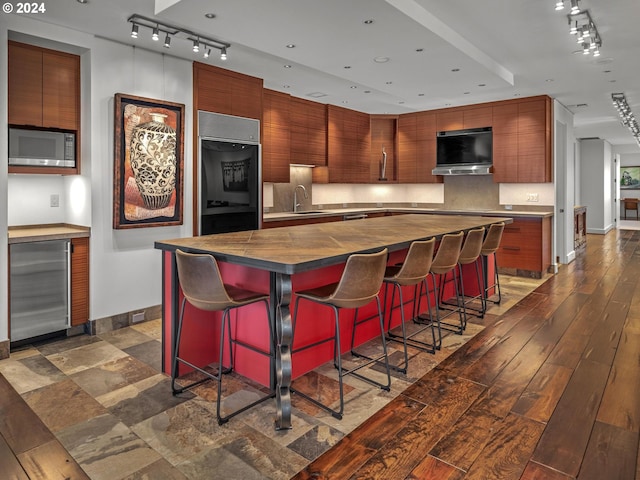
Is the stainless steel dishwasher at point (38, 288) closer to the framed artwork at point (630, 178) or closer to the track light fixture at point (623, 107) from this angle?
the track light fixture at point (623, 107)

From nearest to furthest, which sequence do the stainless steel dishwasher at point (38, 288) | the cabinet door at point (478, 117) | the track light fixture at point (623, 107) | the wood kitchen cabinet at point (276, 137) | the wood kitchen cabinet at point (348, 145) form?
the stainless steel dishwasher at point (38, 288)
the wood kitchen cabinet at point (276, 137)
the track light fixture at point (623, 107)
the cabinet door at point (478, 117)
the wood kitchen cabinet at point (348, 145)

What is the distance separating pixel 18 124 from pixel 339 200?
534 cm

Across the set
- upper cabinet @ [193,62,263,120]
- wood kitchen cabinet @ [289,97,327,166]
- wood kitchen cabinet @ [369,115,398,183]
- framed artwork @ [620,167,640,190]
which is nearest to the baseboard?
upper cabinet @ [193,62,263,120]

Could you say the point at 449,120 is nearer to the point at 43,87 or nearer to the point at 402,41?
the point at 402,41

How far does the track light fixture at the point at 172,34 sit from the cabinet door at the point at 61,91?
0.71 meters

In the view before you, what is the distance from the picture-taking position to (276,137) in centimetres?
617

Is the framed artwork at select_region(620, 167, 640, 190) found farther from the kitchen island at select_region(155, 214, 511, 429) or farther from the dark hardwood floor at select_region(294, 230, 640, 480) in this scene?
the kitchen island at select_region(155, 214, 511, 429)

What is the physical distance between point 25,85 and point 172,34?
1260 mm

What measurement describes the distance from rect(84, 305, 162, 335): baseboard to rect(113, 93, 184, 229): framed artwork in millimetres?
847

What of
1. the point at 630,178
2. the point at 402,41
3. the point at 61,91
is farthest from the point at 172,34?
the point at 630,178

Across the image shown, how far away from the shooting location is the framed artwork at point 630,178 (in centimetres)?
1795

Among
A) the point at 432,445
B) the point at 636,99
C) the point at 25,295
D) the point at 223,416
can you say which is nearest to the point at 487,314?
the point at 432,445

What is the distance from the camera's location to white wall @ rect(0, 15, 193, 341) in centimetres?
393

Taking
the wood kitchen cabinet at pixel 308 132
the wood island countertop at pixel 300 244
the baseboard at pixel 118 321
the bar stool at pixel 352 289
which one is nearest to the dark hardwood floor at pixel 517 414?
the bar stool at pixel 352 289
